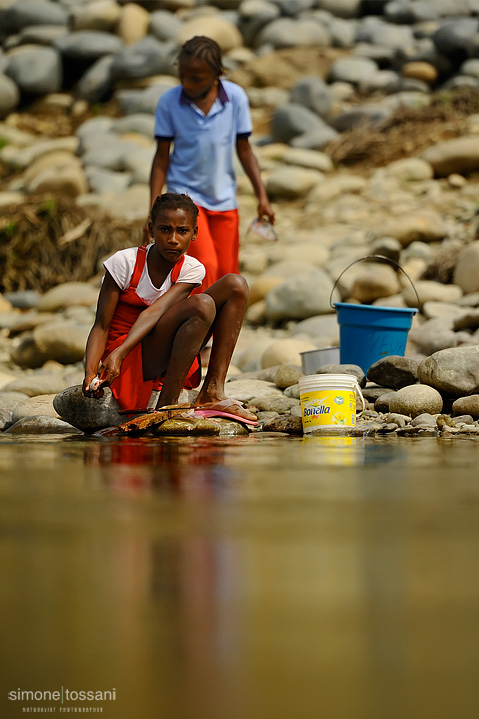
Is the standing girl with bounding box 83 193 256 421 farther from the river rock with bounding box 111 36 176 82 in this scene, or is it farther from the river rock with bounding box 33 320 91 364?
the river rock with bounding box 111 36 176 82

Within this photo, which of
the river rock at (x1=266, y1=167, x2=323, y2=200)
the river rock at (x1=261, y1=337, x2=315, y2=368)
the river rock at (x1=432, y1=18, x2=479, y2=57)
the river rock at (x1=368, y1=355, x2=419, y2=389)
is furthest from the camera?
the river rock at (x1=432, y1=18, x2=479, y2=57)

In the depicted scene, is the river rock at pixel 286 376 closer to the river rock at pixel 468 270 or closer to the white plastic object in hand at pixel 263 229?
the white plastic object in hand at pixel 263 229

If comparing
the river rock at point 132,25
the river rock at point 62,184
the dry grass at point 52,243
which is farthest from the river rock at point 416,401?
the river rock at point 132,25

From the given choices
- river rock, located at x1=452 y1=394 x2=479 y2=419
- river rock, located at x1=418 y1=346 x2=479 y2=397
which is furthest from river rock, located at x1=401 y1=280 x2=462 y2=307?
river rock, located at x1=452 y1=394 x2=479 y2=419

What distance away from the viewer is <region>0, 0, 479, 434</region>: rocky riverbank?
632 centimetres

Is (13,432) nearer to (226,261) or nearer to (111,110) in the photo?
(226,261)

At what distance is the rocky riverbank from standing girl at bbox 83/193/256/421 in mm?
289

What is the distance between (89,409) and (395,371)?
6.08ft

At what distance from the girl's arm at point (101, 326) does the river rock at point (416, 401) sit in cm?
158

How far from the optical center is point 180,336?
4527 millimetres

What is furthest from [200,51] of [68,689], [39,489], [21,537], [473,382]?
[68,689]

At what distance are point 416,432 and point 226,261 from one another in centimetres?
190

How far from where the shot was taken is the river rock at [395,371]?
5.57 m

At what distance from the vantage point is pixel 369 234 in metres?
11.1
